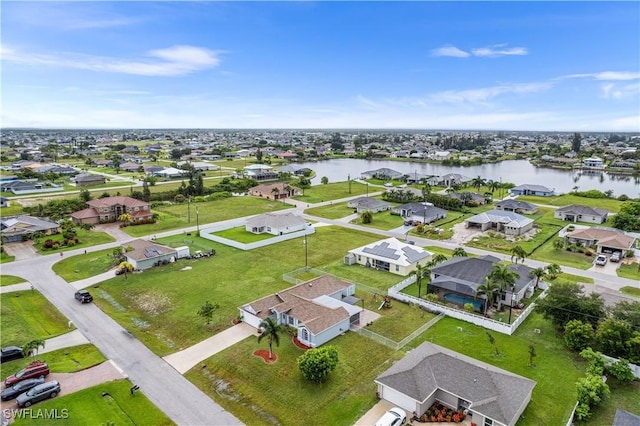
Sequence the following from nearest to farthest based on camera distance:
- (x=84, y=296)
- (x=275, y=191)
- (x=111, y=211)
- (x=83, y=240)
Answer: (x=84, y=296) < (x=83, y=240) < (x=111, y=211) < (x=275, y=191)

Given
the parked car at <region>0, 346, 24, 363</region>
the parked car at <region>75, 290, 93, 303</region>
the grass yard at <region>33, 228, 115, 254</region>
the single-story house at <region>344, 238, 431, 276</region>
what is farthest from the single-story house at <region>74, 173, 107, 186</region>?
the single-story house at <region>344, 238, 431, 276</region>

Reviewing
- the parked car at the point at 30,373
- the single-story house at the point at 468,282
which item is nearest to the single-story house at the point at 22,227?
the parked car at the point at 30,373

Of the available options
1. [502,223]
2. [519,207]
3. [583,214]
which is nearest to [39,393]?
[502,223]

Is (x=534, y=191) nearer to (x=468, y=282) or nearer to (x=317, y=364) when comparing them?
(x=468, y=282)

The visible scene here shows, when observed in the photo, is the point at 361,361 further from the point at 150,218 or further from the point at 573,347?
the point at 150,218

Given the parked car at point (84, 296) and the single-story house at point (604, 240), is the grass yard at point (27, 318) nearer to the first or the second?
the parked car at point (84, 296)

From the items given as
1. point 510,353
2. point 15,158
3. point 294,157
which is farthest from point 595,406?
point 15,158
